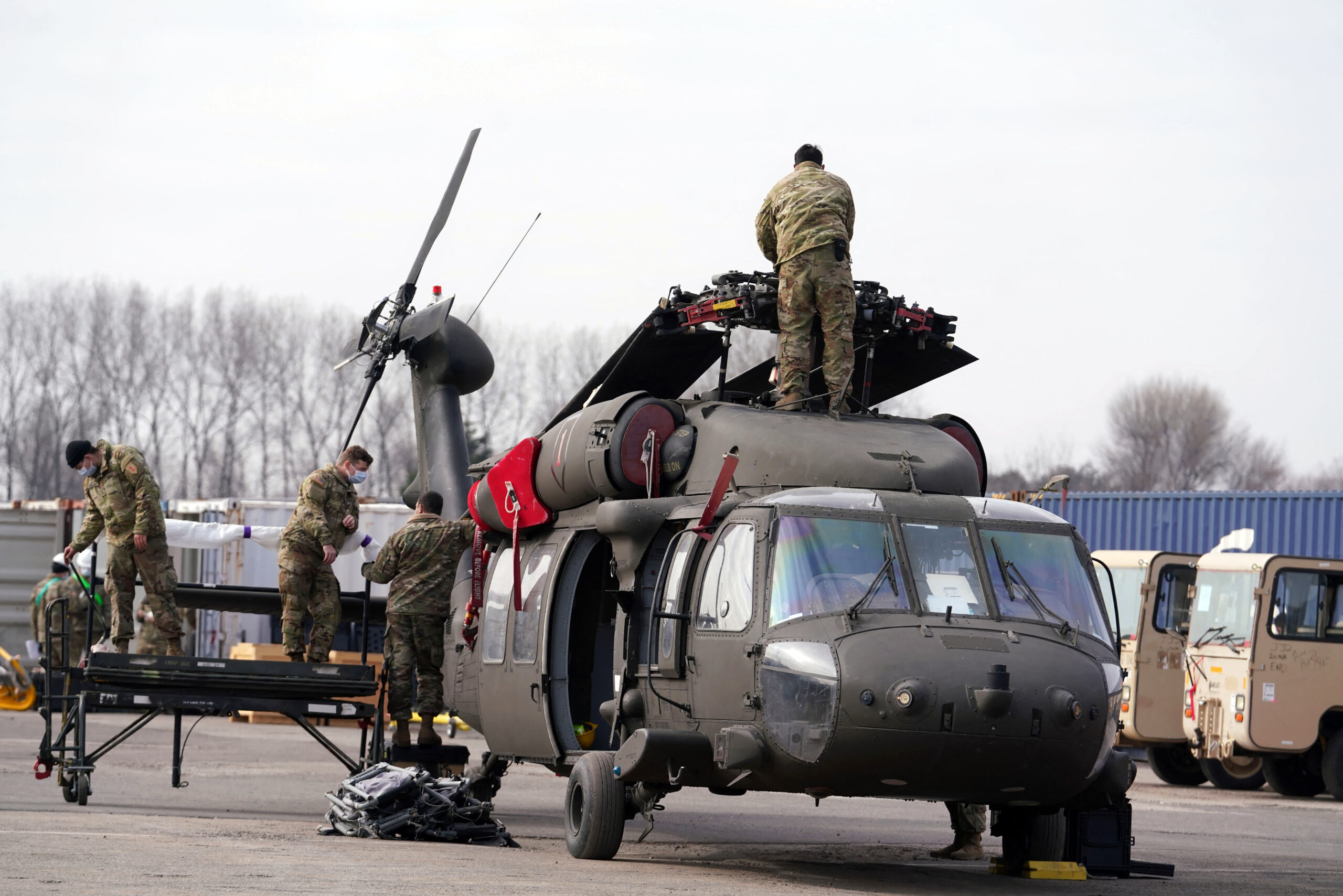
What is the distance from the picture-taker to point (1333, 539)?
1056 inches

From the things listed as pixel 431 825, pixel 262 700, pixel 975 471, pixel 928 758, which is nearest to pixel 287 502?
pixel 262 700

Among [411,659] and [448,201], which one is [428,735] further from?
[448,201]

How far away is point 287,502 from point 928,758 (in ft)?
67.8

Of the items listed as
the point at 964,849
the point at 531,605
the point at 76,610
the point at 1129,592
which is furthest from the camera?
the point at 76,610

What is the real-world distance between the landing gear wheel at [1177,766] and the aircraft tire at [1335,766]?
2.21 m

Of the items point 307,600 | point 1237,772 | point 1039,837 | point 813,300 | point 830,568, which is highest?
point 813,300

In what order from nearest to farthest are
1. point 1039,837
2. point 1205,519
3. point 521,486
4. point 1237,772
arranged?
point 1039,837, point 521,486, point 1237,772, point 1205,519

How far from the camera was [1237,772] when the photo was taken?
19.9 metres

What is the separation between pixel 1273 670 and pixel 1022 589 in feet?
34.6

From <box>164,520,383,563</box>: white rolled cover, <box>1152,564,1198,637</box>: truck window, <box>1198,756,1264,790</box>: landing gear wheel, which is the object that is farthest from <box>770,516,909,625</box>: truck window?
<box>1198,756,1264,790</box>: landing gear wheel

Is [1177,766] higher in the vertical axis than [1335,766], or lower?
lower

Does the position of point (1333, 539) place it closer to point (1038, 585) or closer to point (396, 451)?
point (1038, 585)

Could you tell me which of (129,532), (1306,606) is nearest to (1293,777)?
(1306,606)

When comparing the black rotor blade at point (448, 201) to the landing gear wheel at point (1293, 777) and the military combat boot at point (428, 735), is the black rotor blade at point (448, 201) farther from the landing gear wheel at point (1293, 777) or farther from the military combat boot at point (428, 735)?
the landing gear wheel at point (1293, 777)
